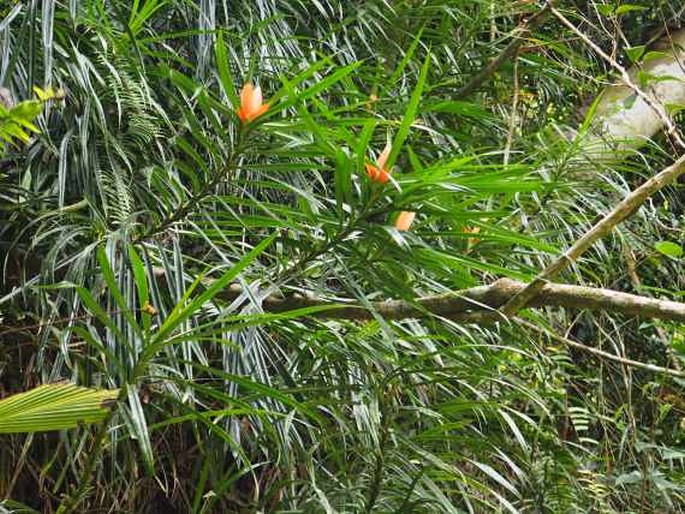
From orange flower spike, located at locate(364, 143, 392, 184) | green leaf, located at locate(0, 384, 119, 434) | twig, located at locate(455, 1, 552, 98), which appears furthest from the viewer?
twig, located at locate(455, 1, 552, 98)

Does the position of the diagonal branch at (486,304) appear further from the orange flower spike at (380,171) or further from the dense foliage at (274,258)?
the orange flower spike at (380,171)

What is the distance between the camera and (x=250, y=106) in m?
1.12

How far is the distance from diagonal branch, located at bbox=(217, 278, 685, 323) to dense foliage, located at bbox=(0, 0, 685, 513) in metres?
0.02

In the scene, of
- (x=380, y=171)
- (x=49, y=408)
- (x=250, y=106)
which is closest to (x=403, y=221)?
(x=380, y=171)

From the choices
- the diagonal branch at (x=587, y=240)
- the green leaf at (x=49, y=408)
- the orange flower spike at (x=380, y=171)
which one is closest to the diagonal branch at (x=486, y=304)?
the diagonal branch at (x=587, y=240)

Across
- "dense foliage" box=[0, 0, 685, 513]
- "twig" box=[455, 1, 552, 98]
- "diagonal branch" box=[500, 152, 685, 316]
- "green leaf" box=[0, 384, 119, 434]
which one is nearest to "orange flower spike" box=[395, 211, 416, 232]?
"dense foliage" box=[0, 0, 685, 513]

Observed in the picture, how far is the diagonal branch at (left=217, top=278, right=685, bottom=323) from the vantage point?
1141 mm

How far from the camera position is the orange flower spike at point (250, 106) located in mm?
1111

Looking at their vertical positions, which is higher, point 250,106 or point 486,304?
point 250,106

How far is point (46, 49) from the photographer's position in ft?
4.25

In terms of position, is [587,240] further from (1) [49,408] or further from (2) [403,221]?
(1) [49,408]

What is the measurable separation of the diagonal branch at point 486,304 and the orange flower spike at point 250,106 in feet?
0.74

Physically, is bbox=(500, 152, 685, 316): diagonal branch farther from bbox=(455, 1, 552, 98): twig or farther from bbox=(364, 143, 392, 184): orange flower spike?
bbox=(455, 1, 552, 98): twig

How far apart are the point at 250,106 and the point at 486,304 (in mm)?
367
